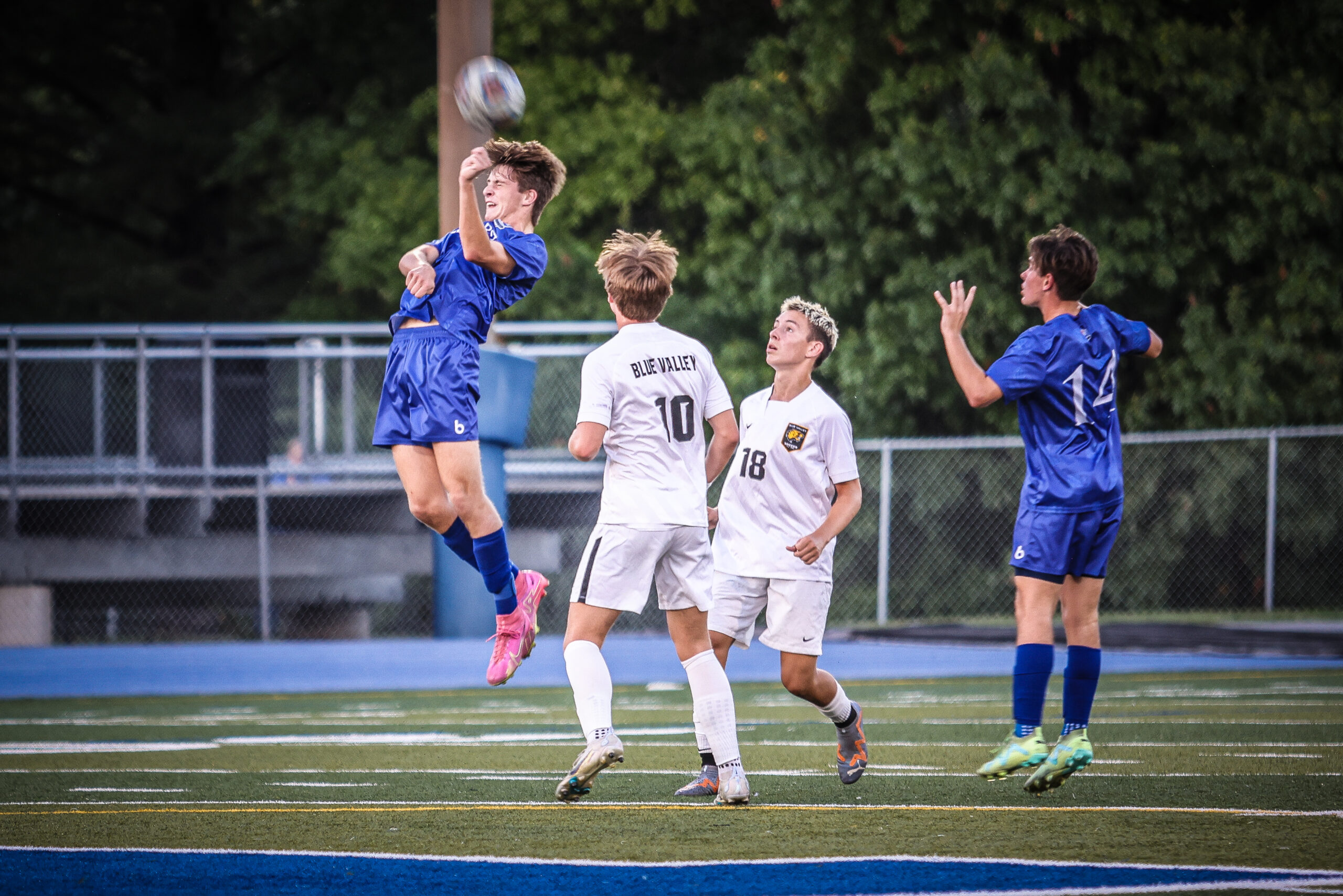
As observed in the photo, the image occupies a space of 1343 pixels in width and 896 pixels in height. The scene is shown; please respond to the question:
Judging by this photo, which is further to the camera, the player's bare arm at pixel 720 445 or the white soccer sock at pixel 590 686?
the player's bare arm at pixel 720 445

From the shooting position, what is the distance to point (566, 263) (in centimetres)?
2288

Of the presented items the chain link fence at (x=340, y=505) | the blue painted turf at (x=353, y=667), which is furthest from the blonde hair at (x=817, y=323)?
the chain link fence at (x=340, y=505)

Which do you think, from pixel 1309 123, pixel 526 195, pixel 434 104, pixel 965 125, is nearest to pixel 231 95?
pixel 434 104

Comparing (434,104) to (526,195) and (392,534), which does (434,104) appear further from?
(526,195)

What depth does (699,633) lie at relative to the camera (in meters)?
5.39

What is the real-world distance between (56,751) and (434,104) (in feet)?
58.5

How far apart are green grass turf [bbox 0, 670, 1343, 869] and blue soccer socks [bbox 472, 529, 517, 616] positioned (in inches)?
27.7

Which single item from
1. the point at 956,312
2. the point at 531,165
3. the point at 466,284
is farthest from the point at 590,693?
the point at 531,165

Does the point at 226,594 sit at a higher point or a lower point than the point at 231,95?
lower

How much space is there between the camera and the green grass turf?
4469 mm

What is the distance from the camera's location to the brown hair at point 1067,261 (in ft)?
18.3

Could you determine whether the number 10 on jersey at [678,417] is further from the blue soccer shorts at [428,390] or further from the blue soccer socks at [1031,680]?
the blue soccer socks at [1031,680]

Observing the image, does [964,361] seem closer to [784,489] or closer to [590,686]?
[784,489]

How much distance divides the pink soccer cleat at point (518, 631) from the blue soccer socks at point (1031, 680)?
1.93 m
